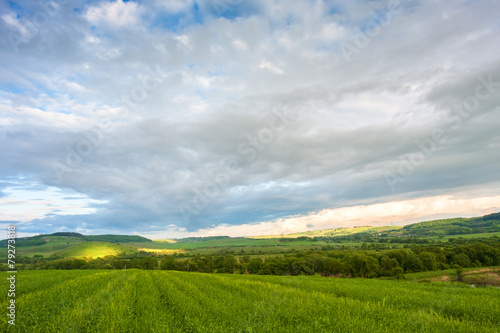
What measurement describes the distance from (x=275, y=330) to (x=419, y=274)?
119857mm

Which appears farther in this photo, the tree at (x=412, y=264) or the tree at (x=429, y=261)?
the tree at (x=429, y=261)

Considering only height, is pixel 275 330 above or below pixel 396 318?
above

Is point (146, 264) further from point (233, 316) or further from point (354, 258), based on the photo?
point (233, 316)

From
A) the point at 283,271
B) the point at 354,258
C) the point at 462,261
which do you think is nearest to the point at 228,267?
the point at 283,271

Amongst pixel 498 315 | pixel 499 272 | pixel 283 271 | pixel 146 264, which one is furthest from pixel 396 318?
pixel 146 264

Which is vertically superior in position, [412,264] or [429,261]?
[429,261]

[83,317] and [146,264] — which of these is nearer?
[83,317]

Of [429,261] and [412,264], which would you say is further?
[412,264]

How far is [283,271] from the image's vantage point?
107625mm

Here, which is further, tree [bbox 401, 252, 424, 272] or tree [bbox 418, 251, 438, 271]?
tree [bbox 418, 251, 438, 271]

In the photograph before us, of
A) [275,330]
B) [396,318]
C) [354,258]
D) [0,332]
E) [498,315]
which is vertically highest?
[0,332]

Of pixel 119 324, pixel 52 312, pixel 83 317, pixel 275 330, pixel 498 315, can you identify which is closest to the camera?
pixel 275 330

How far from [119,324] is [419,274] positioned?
123194 mm

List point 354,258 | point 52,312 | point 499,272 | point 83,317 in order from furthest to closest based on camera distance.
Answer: point 354,258 → point 499,272 → point 52,312 → point 83,317
